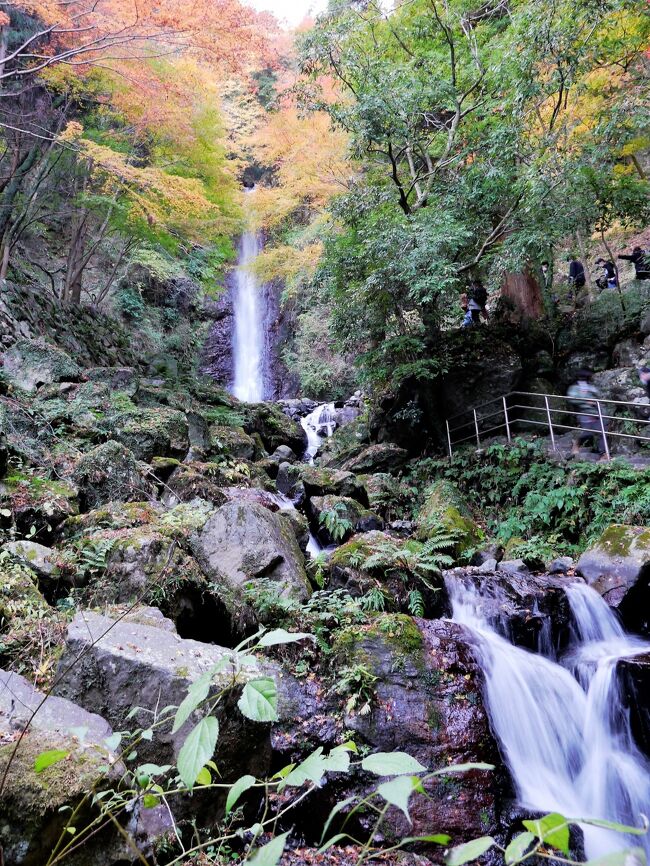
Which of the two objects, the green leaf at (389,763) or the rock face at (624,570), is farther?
the rock face at (624,570)

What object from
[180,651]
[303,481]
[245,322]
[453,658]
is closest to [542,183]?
[303,481]

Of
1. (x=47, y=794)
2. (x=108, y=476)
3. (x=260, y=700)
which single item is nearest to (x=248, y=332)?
(x=108, y=476)

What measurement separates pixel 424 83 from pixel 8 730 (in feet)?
39.8

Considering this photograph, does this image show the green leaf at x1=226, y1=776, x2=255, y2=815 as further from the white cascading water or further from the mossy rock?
the mossy rock

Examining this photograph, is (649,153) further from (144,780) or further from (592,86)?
(144,780)

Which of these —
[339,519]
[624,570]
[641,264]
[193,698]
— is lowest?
[624,570]

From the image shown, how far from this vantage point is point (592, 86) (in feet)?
31.5

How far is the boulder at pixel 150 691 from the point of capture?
2934mm

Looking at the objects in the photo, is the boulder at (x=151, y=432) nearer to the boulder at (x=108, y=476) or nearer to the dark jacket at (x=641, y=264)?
the boulder at (x=108, y=476)

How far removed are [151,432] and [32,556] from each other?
4.15 metres

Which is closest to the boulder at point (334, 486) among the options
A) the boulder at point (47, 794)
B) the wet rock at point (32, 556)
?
the wet rock at point (32, 556)

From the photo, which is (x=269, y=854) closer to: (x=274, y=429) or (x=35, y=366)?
(x=35, y=366)

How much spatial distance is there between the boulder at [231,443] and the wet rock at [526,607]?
6092 mm

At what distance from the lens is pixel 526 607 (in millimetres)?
5852
